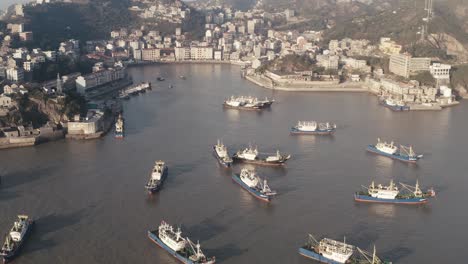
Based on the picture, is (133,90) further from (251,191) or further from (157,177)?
(251,191)

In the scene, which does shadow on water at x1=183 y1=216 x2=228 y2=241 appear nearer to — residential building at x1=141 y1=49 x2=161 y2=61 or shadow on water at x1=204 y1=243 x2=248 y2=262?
shadow on water at x1=204 y1=243 x2=248 y2=262

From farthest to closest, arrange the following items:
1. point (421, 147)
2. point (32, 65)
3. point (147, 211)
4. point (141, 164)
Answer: point (32, 65) < point (421, 147) < point (141, 164) < point (147, 211)

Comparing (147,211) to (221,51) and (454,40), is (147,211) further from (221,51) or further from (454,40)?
(221,51)

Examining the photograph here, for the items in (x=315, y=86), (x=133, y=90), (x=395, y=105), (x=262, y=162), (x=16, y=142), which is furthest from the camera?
(x=315, y=86)

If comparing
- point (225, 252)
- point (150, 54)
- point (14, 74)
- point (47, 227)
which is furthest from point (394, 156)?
point (150, 54)

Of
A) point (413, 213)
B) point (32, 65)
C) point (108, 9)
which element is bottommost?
point (413, 213)

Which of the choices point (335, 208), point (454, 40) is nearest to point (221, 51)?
point (454, 40)

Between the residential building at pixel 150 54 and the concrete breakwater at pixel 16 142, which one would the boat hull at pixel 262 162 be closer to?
the concrete breakwater at pixel 16 142
